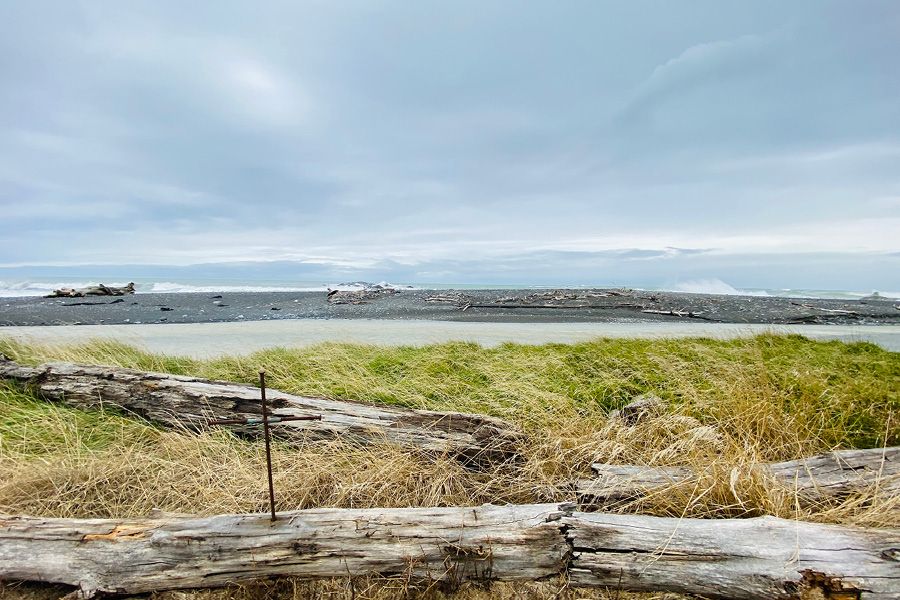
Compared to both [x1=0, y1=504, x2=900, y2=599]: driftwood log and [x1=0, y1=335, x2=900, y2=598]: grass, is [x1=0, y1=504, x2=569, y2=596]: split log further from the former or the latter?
[x1=0, y1=335, x2=900, y2=598]: grass

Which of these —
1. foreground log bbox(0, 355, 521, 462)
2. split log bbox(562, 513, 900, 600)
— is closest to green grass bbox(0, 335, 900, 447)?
foreground log bbox(0, 355, 521, 462)

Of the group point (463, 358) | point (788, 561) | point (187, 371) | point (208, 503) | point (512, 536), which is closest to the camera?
point (788, 561)

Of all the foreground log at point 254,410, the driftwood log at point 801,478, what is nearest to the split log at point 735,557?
the driftwood log at point 801,478

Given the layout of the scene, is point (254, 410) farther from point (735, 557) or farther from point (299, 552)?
point (735, 557)

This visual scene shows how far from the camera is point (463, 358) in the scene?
806 cm

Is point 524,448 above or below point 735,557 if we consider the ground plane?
below

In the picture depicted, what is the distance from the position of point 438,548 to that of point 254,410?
3.42 m

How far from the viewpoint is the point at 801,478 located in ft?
10.7

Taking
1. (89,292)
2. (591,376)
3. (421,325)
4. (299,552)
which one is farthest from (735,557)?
(89,292)

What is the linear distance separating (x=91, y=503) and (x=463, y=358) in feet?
18.5

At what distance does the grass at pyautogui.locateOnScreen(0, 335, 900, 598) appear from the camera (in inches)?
124

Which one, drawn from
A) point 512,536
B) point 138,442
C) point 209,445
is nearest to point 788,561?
point 512,536

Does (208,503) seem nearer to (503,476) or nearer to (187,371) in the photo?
(503,476)

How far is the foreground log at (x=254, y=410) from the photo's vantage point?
161 inches
